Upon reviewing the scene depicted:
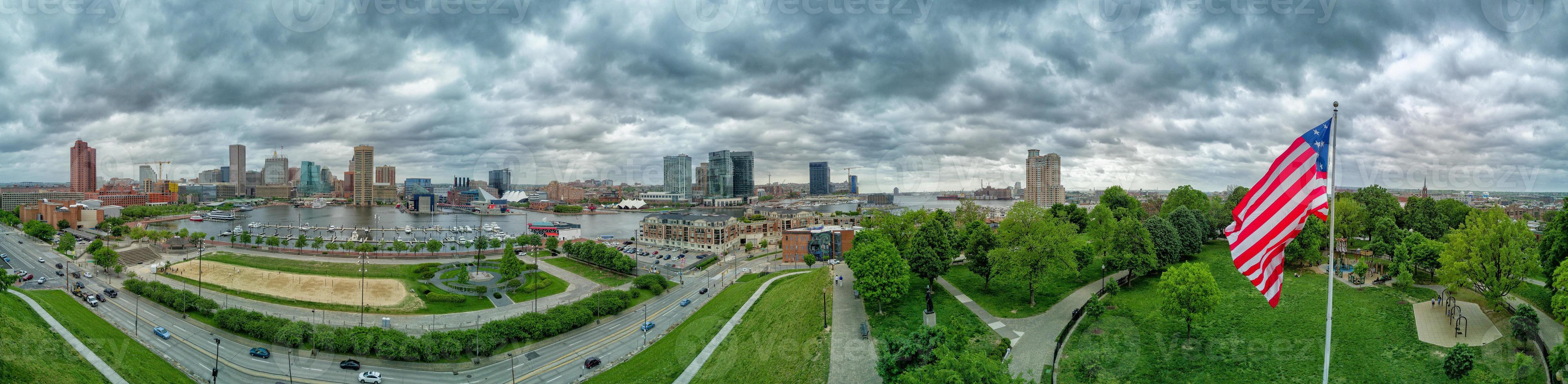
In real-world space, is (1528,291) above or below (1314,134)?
below

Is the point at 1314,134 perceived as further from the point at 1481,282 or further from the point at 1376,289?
the point at 1376,289

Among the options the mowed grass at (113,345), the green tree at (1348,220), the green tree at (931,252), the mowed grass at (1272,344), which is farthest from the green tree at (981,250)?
the mowed grass at (113,345)

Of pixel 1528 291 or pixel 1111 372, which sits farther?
pixel 1528 291

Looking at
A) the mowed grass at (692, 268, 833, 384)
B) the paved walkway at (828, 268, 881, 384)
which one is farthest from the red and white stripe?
the mowed grass at (692, 268, 833, 384)

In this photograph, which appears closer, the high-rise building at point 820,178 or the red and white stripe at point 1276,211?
the red and white stripe at point 1276,211

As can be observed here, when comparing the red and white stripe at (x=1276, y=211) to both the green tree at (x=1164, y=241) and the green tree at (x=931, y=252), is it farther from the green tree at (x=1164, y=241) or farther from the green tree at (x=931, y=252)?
the green tree at (x=1164, y=241)

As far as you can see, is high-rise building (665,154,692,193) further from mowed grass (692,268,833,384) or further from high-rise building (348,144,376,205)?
mowed grass (692,268,833,384)

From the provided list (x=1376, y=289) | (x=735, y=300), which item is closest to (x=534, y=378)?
(x=735, y=300)
